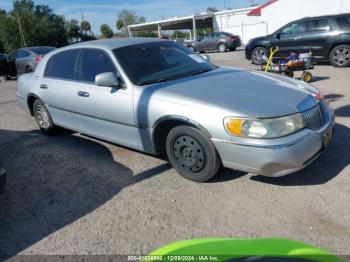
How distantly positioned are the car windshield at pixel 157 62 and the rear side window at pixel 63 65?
3.00ft

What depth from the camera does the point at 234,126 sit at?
126 inches

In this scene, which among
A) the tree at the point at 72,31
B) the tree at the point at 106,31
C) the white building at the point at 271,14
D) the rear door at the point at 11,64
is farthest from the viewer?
the tree at the point at 106,31

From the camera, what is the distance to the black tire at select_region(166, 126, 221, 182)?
3477mm

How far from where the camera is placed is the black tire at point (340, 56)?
10922 mm

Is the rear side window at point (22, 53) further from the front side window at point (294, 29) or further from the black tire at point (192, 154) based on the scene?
the black tire at point (192, 154)

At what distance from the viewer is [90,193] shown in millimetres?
3799

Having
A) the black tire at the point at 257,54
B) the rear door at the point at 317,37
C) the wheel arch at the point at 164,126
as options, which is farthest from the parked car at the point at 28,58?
the wheel arch at the point at 164,126

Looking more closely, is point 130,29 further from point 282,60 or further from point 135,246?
point 135,246

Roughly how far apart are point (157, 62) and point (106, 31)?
212 ft

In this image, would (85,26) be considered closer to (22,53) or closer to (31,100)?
(22,53)

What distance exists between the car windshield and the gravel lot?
1.11 metres

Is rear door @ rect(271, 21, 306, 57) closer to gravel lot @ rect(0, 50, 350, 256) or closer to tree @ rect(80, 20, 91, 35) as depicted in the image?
gravel lot @ rect(0, 50, 350, 256)

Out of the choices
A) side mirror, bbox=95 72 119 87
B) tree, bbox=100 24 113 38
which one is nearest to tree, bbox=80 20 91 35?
tree, bbox=100 24 113 38

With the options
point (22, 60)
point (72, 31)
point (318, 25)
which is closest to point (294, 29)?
point (318, 25)
